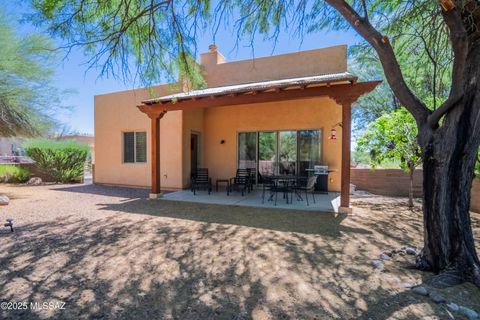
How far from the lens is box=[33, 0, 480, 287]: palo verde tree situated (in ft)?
9.50

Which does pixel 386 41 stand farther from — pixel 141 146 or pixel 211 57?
pixel 141 146

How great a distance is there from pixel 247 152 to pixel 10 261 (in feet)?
25.0

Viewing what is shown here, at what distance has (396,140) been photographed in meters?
6.50

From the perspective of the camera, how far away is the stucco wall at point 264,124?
8.80 meters

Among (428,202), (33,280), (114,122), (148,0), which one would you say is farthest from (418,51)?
(114,122)

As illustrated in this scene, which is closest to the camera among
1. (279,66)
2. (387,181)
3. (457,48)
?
(457,48)

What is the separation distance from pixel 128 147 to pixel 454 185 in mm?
10420

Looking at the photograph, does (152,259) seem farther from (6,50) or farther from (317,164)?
(6,50)

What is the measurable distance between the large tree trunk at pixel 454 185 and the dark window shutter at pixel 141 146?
30.5 feet

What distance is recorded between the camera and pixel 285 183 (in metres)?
7.22

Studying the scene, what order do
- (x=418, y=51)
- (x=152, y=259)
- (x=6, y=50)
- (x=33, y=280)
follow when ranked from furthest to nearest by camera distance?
1. (x=6, y=50)
2. (x=418, y=51)
3. (x=152, y=259)
4. (x=33, y=280)

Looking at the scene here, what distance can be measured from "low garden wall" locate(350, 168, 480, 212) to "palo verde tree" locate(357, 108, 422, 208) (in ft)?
6.52

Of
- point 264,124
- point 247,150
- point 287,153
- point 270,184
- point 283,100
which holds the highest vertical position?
point 283,100

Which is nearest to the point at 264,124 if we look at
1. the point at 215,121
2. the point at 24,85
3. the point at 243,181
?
the point at 215,121
